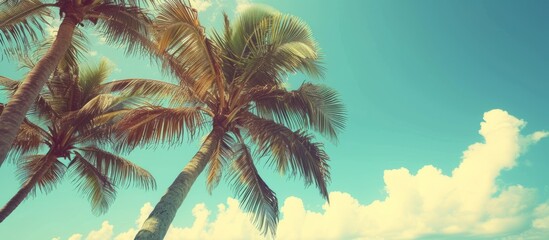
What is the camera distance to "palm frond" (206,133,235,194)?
7480mm

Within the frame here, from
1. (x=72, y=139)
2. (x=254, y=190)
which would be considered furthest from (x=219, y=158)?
(x=72, y=139)

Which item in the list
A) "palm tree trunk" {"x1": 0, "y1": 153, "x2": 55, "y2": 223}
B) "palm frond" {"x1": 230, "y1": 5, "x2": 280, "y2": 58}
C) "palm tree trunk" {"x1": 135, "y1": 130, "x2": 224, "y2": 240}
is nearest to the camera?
"palm tree trunk" {"x1": 135, "y1": 130, "x2": 224, "y2": 240}

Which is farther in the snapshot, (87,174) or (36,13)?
(87,174)

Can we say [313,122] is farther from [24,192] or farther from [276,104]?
[24,192]

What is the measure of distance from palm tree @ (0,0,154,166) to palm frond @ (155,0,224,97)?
924 millimetres

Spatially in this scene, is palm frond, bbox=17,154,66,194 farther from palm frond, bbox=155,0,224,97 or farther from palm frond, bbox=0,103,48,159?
palm frond, bbox=155,0,224,97

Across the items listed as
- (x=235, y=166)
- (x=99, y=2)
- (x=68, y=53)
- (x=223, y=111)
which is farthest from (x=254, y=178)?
(x=68, y=53)

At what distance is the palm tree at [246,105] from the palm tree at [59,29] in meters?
1.13

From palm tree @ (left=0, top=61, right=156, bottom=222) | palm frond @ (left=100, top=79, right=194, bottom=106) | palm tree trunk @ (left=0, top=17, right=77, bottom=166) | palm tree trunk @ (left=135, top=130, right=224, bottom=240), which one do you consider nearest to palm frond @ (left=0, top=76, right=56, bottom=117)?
palm tree @ (left=0, top=61, right=156, bottom=222)

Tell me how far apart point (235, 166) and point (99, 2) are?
172 inches

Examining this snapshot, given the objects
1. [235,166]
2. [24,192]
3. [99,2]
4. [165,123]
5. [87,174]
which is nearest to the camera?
[99,2]

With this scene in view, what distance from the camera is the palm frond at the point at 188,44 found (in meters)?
6.06

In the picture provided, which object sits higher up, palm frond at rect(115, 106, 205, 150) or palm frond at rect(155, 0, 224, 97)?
palm frond at rect(155, 0, 224, 97)

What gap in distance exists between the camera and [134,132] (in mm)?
6938
